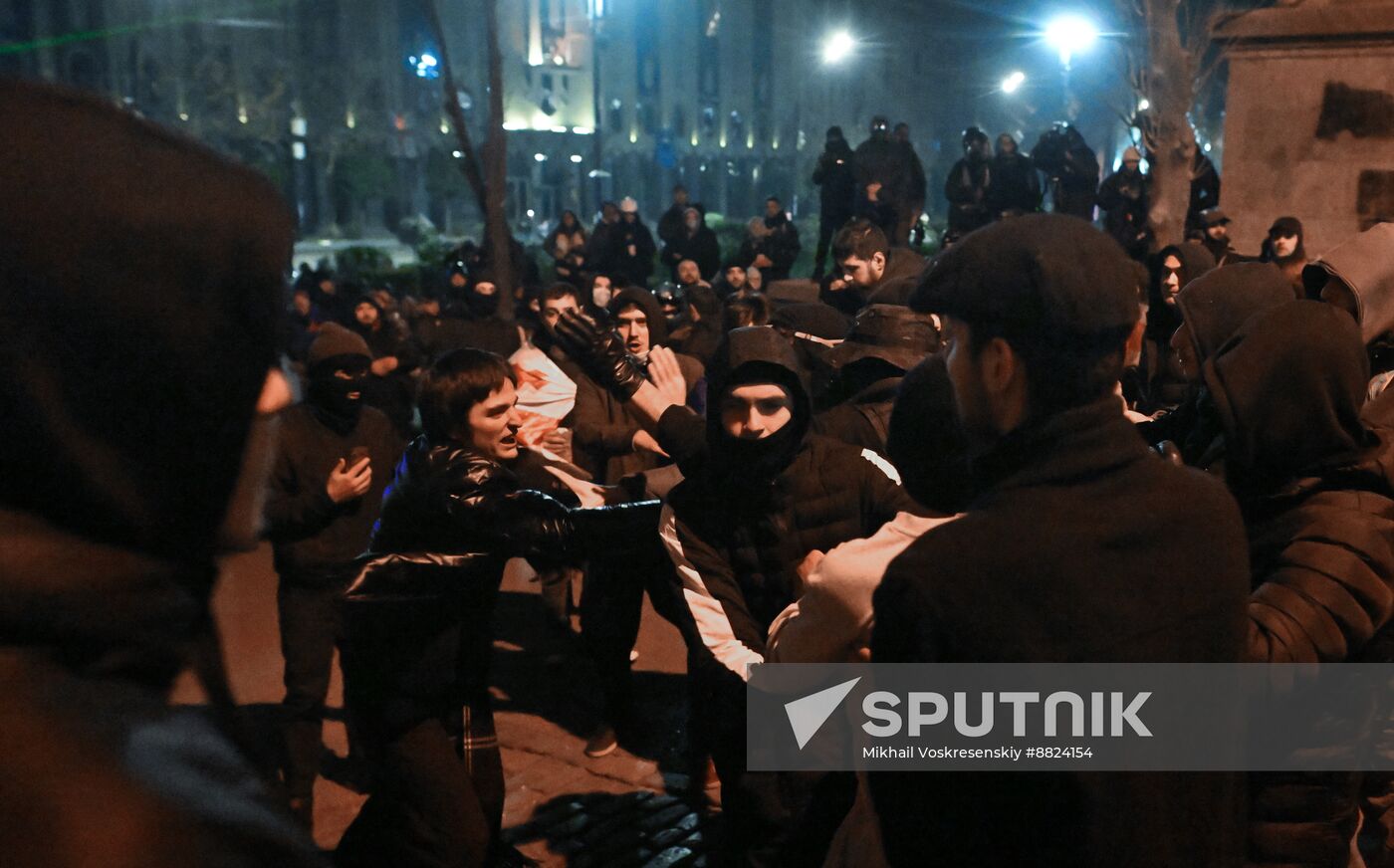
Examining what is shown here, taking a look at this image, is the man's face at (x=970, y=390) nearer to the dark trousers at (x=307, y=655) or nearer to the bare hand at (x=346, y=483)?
the bare hand at (x=346, y=483)

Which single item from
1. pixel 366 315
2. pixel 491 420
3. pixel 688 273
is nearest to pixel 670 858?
pixel 491 420

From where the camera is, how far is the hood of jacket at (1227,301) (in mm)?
3760

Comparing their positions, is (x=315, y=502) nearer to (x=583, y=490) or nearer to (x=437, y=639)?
(x=583, y=490)

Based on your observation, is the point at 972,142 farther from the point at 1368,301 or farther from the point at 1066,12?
the point at 1066,12

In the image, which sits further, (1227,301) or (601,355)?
(601,355)

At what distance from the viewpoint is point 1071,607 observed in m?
1.84

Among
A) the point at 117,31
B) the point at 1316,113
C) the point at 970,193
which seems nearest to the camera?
the point at 1316,113

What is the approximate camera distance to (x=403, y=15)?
48.7 meters

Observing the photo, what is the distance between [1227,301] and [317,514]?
3.64m

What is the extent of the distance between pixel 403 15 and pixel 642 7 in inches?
533

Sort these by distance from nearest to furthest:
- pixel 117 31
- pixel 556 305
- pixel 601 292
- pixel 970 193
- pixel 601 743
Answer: pixel 601 743 < pixel 556 305 < pixel 601 292 < pixel 970 193 < pixel 117 31

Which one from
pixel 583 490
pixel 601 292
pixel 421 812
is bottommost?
pixel 421 812

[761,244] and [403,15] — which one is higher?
[403,15]

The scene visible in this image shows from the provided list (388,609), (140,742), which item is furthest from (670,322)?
(140,742)
